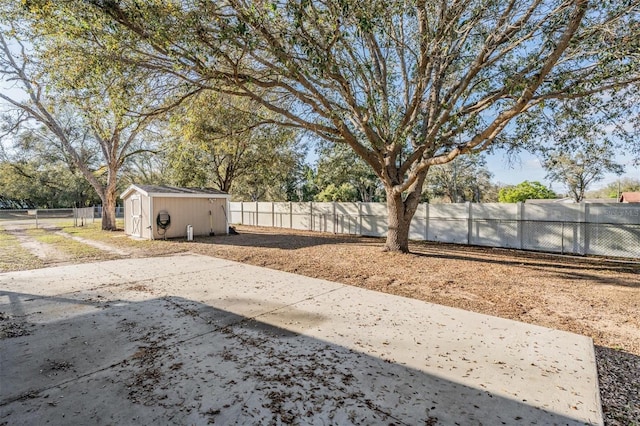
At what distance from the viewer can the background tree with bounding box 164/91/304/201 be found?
865 centimetres

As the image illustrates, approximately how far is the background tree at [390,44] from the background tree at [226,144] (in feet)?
4.83

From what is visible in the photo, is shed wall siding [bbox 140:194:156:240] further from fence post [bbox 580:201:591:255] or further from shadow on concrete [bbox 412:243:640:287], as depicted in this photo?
fence post [bbox 580:201:591:255]

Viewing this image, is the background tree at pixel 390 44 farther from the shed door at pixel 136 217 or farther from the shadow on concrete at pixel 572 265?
the shed door at pixel 136 217

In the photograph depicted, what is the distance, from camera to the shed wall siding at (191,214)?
13.1 meters

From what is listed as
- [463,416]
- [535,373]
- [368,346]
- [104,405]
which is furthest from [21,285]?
[535,373]

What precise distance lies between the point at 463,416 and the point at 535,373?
1106mm

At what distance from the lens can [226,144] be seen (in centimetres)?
1054

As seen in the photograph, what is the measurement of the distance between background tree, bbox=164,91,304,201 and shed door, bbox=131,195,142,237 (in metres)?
3.07

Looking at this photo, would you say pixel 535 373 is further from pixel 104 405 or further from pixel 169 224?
pixel 169 224

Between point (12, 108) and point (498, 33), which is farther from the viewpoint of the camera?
point (12, 108)

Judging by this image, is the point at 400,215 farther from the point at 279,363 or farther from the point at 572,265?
the point at 279,363

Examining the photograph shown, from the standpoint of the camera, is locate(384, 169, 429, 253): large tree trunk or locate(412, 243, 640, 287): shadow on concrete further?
locate(384, 169, 429, 253): large tree trunk

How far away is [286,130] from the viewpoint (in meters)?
11.4

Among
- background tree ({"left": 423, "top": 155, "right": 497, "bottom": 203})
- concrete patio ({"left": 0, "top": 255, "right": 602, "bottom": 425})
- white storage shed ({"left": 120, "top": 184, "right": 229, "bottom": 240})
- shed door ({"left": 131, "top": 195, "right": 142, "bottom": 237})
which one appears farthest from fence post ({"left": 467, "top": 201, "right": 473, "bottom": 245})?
background tree ({"left": 423, "top": 155, "right": 497, "bottom": 203})
